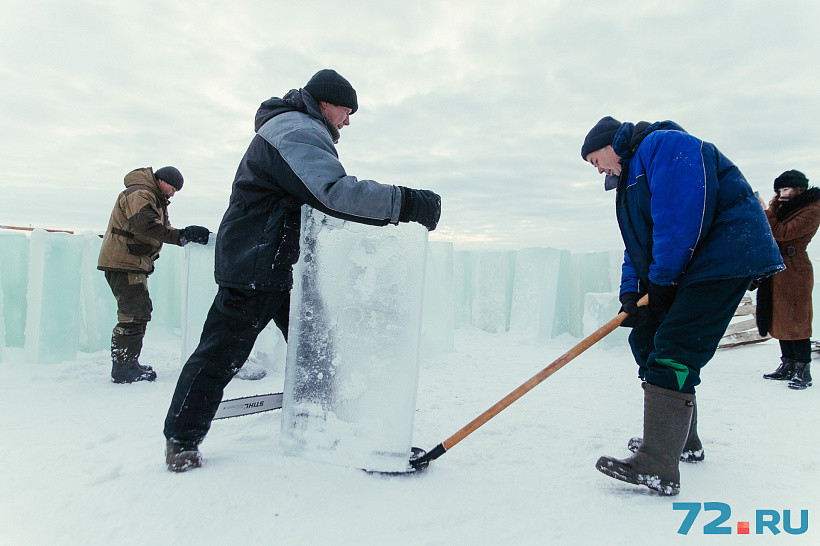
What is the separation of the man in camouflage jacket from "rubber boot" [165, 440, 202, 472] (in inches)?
70.0

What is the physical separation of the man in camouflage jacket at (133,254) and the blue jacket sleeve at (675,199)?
2.82m

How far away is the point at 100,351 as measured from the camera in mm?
4121

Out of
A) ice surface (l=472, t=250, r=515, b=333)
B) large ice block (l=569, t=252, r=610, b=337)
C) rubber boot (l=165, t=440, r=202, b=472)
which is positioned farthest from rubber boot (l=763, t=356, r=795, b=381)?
rubber boot (l=165, t=440, r=202, b=472)

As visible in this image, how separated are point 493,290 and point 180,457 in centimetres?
451

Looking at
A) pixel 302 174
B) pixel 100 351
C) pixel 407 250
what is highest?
pixel 302 174

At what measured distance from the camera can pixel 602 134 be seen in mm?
1971

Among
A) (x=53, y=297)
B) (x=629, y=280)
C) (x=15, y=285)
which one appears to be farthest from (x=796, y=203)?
(x=15, y=285)

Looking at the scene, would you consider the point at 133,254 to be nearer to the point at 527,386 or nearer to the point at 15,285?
the point at 15,285

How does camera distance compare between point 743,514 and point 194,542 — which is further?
point 743,514

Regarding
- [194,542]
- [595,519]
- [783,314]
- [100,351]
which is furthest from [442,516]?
[100,351]

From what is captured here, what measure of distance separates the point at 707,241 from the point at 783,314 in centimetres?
236

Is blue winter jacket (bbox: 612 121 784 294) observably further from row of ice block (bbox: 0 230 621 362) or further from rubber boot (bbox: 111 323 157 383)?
rubber boot (bbox: 111 323 157 383)

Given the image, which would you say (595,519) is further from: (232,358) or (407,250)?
(232,358)

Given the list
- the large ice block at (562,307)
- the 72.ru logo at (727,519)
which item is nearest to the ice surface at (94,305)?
the 72.ru logo at (727,519)
